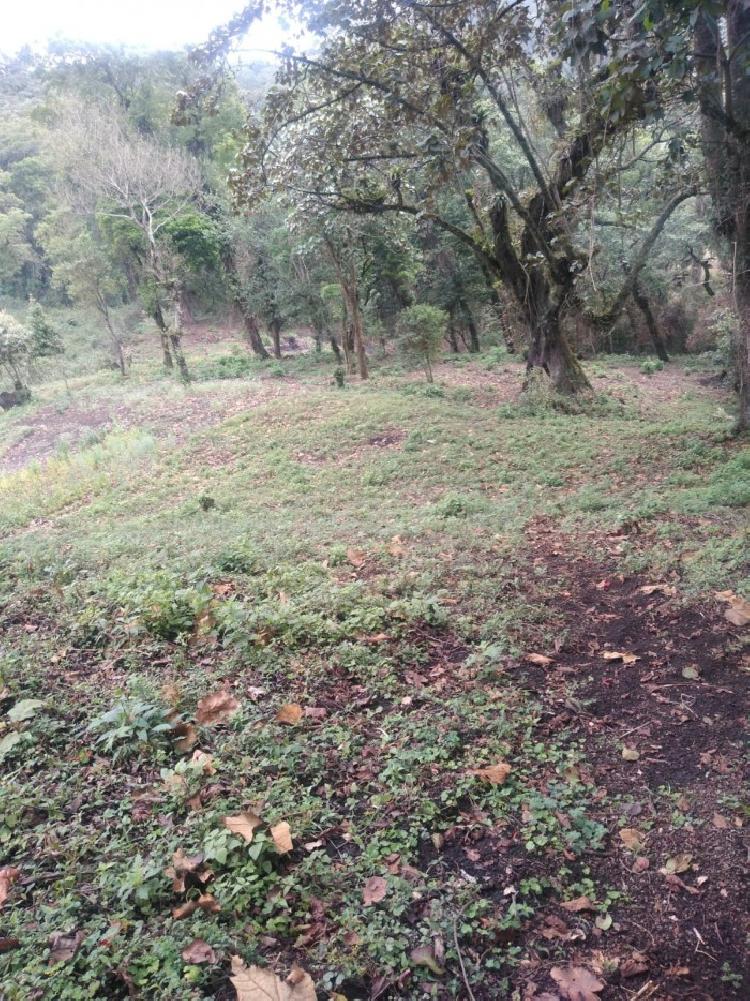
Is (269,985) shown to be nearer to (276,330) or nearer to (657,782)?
(657,782)

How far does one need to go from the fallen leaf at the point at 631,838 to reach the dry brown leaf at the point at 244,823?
4.87ft

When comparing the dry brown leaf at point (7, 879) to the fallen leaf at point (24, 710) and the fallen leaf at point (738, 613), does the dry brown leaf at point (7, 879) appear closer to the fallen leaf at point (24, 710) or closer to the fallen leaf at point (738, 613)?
the fallen leaf at point (24, 710)

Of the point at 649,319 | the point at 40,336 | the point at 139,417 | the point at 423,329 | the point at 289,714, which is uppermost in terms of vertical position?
the point at 40,336

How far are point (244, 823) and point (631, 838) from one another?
5.16ft

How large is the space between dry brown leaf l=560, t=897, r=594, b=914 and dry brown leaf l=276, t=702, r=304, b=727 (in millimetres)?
1622

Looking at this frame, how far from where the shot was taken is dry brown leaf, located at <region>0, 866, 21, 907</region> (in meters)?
2.45

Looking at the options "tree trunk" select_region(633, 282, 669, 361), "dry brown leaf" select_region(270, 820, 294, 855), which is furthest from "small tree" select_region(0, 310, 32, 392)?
"dry brown leaf" select_region(270, 820, 294, 855)

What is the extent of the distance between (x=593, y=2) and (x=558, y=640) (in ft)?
13.6

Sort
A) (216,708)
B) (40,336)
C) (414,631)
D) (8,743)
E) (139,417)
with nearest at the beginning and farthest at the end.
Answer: (8,743)
(216,708)
(414,631)
(139,417)
(40,336)

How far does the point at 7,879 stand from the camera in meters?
2.53

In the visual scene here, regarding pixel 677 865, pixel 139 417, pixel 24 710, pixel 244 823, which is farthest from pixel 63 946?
pixel 139 417

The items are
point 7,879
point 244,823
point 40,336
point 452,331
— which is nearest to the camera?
point 7,879

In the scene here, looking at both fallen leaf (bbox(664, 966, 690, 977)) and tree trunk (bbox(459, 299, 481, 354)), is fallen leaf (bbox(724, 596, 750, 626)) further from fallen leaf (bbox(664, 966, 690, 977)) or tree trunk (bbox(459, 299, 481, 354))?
tree trunk (bbox(459, 299, 481, 354))

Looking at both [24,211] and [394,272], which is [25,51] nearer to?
[24,211]
